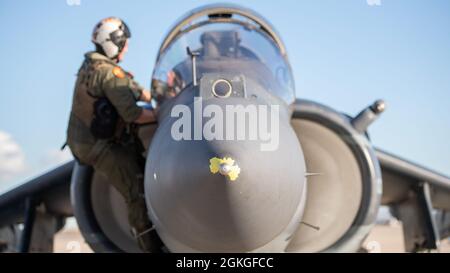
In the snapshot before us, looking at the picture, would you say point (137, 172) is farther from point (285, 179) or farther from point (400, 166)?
point (400, 166)

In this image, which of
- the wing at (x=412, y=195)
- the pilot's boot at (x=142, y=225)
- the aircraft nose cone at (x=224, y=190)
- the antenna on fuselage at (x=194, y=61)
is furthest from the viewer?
the wing at (x=412, y=195)

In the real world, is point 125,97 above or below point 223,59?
below

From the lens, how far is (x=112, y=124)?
454 centimetres

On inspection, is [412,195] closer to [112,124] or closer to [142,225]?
[142,225]

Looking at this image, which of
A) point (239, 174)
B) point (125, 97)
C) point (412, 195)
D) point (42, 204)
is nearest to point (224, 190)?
point (239, 174)

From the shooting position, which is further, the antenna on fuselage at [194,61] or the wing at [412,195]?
the wing at [412,195]

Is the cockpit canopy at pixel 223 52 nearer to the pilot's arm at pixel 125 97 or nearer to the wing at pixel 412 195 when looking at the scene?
the pilot's arm at pixel 125 97

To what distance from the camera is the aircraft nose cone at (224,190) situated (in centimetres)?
309

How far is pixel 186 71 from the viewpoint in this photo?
4.43 metres

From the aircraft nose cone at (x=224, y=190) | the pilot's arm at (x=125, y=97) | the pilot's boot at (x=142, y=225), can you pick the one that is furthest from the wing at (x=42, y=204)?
the aircraft nose cone at (x=224, y=190)

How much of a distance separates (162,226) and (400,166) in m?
3.86

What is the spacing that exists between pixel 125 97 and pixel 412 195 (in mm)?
3943

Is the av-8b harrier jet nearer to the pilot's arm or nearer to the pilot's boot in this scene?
the pilot's arm

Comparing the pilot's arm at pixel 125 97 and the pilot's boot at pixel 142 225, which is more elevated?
the pilot's arm at pixel 125 97
